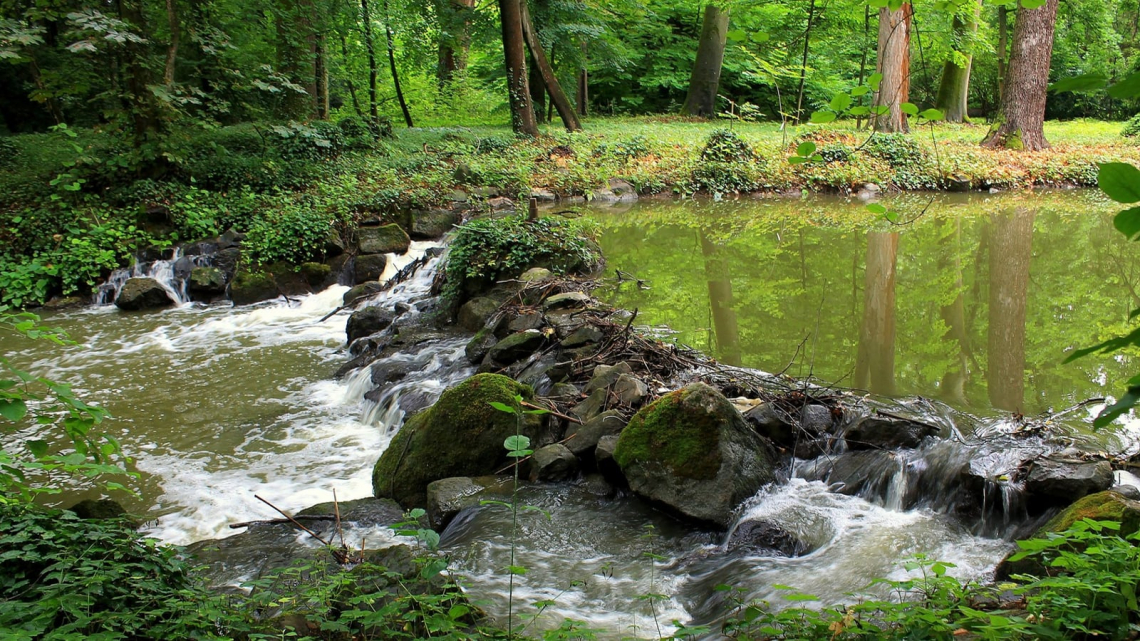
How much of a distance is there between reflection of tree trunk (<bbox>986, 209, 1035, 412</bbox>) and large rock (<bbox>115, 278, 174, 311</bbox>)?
11160 mm

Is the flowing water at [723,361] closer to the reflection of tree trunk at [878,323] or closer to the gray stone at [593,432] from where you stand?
the reflection of tree trunk at [878,323]

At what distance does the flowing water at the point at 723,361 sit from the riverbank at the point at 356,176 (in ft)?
3.59

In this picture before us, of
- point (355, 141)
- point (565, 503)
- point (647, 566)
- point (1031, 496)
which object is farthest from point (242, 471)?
point (355, 141)

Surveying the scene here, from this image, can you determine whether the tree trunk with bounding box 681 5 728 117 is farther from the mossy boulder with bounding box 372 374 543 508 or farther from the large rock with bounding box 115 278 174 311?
the mossy boulder with bounding box 372 374 543 508

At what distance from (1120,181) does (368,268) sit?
11.4 m

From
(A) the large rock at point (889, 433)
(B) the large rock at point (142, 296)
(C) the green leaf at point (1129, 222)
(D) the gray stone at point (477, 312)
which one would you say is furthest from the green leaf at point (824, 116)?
(B) the large rock at point (142, 296)

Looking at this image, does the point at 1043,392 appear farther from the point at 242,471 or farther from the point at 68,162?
the point at 68,162

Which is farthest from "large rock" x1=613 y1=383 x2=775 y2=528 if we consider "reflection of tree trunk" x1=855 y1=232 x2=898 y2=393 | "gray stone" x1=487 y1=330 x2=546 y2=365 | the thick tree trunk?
the thick tree trunk

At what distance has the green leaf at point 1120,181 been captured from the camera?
1.50 m

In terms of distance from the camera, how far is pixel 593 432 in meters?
5.51

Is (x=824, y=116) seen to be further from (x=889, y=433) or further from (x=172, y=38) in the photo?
(x=172, y=38)

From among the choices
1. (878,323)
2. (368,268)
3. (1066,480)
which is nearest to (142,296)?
(368,268)

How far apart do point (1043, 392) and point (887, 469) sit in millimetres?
2187

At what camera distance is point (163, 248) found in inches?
481
